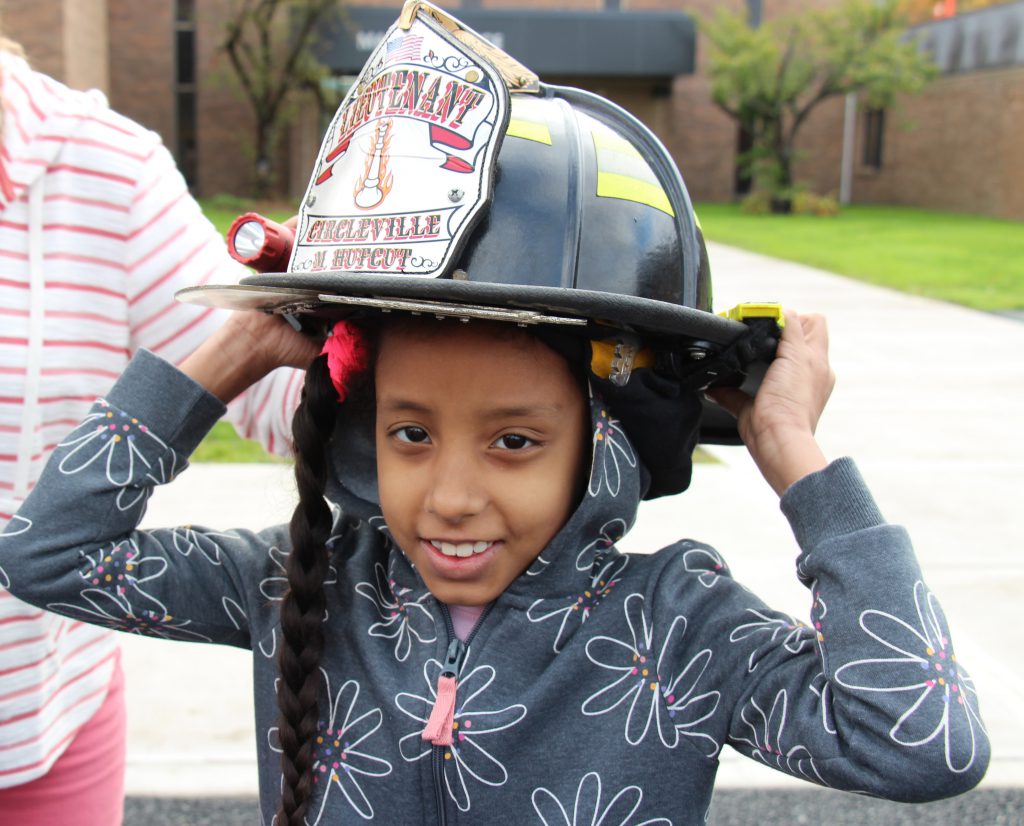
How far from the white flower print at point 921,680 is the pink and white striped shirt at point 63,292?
3.74 ft

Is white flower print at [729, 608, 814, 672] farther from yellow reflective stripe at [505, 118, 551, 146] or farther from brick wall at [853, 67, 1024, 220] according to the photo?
brick wall at [853, 67, 1024, 220]

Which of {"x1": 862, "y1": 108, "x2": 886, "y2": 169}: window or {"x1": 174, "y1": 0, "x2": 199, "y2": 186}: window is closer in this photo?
{"x1": 174, "y1": 0, "x2": 199, "y2": 186}: window

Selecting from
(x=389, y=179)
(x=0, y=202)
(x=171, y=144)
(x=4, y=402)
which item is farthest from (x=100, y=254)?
(x=171, y=144)

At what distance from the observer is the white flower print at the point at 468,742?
4.93 feet

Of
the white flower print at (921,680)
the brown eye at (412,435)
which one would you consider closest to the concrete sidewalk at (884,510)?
the brown eye at (412,435)

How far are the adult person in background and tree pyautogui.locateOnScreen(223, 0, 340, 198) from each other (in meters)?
26.7

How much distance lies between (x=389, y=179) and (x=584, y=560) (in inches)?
22.5

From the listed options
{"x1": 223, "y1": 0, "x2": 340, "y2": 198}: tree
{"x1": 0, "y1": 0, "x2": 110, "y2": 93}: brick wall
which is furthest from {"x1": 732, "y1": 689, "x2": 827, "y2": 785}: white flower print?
{"x1": 223, "y1": 0, "x2": 340, "y2": 198}: tree

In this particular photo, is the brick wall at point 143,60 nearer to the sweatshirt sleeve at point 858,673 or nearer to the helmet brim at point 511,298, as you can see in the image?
the helmet brim at point 511,298

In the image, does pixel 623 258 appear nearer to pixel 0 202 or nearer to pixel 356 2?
pixel 0 202

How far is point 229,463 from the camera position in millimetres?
5953

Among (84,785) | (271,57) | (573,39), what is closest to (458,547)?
(84,785)

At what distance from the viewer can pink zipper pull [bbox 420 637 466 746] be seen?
1.50 meters

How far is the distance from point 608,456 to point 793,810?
191 cm
